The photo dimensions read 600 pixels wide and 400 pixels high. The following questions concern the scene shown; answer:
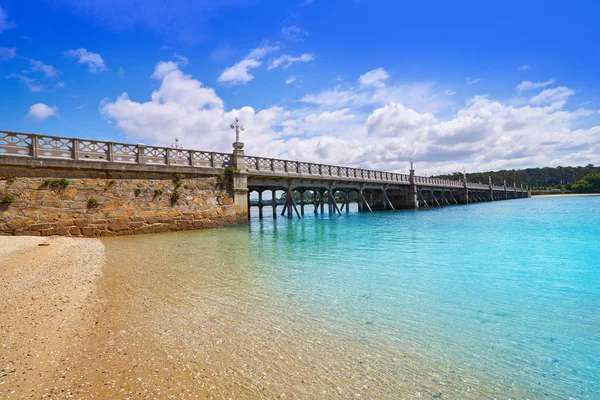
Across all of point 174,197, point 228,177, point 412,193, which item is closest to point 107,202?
point 174,197

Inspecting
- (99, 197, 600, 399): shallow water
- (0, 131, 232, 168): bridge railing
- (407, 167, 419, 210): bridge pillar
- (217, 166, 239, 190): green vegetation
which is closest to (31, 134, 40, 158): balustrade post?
(0, 131, 232, 168): bridge railing

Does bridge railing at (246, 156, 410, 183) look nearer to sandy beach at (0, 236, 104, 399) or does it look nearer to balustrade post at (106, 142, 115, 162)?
balustrade post at (106, 142, 115, 162)

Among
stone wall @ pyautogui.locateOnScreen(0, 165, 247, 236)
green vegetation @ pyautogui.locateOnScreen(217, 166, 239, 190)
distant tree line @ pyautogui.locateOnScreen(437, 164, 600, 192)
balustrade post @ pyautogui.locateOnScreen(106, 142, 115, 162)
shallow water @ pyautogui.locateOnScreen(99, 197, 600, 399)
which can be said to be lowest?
shallow water @ pyautogui.locateOnScreen(99, 197, 600, 399)

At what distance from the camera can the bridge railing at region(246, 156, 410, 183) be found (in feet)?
83.5

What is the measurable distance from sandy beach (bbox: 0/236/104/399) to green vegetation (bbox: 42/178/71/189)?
24.4 ft

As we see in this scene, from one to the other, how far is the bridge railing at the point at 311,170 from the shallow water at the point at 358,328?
1712 cm

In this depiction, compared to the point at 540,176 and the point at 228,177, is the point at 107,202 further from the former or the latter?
the point at 540,176

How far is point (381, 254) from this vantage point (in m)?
10.5

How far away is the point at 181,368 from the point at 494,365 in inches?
138

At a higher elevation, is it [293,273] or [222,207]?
[222,207]

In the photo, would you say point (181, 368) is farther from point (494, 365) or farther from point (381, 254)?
point (381, 254)

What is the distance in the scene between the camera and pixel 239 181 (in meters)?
22.5

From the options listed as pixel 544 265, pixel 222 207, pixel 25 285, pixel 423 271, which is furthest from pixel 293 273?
pixel 222 207

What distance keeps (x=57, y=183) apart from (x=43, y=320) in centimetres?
1369
